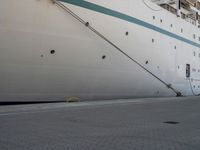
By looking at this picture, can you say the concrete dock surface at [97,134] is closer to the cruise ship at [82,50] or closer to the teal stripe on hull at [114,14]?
the cruise ship at [82,50]

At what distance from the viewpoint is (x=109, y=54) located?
10.7m

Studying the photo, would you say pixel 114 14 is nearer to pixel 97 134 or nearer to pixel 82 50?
pixel 82 50

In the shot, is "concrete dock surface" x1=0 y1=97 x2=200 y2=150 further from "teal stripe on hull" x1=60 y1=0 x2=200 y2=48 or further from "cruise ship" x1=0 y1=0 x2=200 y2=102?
"teal stripe on hull" x1=60 y1=0 x2=200 y2=48

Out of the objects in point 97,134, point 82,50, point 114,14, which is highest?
point 114,14

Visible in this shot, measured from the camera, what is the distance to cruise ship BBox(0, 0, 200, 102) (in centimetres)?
826

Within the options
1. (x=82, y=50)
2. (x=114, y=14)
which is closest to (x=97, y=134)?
(x=82, y=50)

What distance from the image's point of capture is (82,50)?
31.9 feet

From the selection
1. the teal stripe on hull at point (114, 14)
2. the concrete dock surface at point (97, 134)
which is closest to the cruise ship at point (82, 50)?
the teal stripe on hull at point (114, 14)

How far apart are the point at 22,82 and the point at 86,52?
8.11 ft

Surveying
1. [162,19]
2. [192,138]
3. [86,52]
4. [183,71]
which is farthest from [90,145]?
[183,71]

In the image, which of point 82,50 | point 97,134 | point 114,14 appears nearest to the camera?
point 97,134

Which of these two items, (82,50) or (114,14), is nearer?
(82,50)

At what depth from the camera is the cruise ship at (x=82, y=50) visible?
27.1ft

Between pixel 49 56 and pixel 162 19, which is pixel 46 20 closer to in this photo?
pixel 49 56
